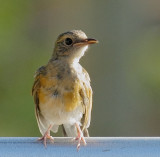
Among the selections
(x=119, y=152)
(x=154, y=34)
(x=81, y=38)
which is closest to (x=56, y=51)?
(x=81, y=38)

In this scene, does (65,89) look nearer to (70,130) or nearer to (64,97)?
(64,97)

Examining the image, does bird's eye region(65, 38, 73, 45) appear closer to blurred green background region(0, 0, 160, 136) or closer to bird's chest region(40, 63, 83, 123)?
bird's chest region(40, 63, 83, 123)

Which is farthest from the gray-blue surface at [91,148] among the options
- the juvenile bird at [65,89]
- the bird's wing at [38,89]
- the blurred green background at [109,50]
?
the blurred green background at [109,50]

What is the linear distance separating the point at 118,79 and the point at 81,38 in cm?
705

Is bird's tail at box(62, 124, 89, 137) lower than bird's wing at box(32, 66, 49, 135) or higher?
lower

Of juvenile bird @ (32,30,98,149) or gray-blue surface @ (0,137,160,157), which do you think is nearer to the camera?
gray-blue surface @ (0,137,160,157)

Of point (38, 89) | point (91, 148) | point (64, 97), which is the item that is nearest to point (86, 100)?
point (64, 97)

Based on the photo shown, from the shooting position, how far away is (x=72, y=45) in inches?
207

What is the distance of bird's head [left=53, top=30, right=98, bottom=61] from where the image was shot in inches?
203

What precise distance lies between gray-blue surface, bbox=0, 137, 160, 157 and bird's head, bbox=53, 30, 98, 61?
150 cm

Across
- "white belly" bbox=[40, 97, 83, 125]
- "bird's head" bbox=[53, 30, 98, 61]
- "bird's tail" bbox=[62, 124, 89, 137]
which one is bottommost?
"bird's tail" bbox=[62, 124, 89, 137]

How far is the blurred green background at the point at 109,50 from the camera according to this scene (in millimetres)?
11711

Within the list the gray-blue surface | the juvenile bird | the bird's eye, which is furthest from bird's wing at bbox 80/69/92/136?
the gray-blue surface

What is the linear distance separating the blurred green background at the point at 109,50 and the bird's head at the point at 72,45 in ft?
19.7
